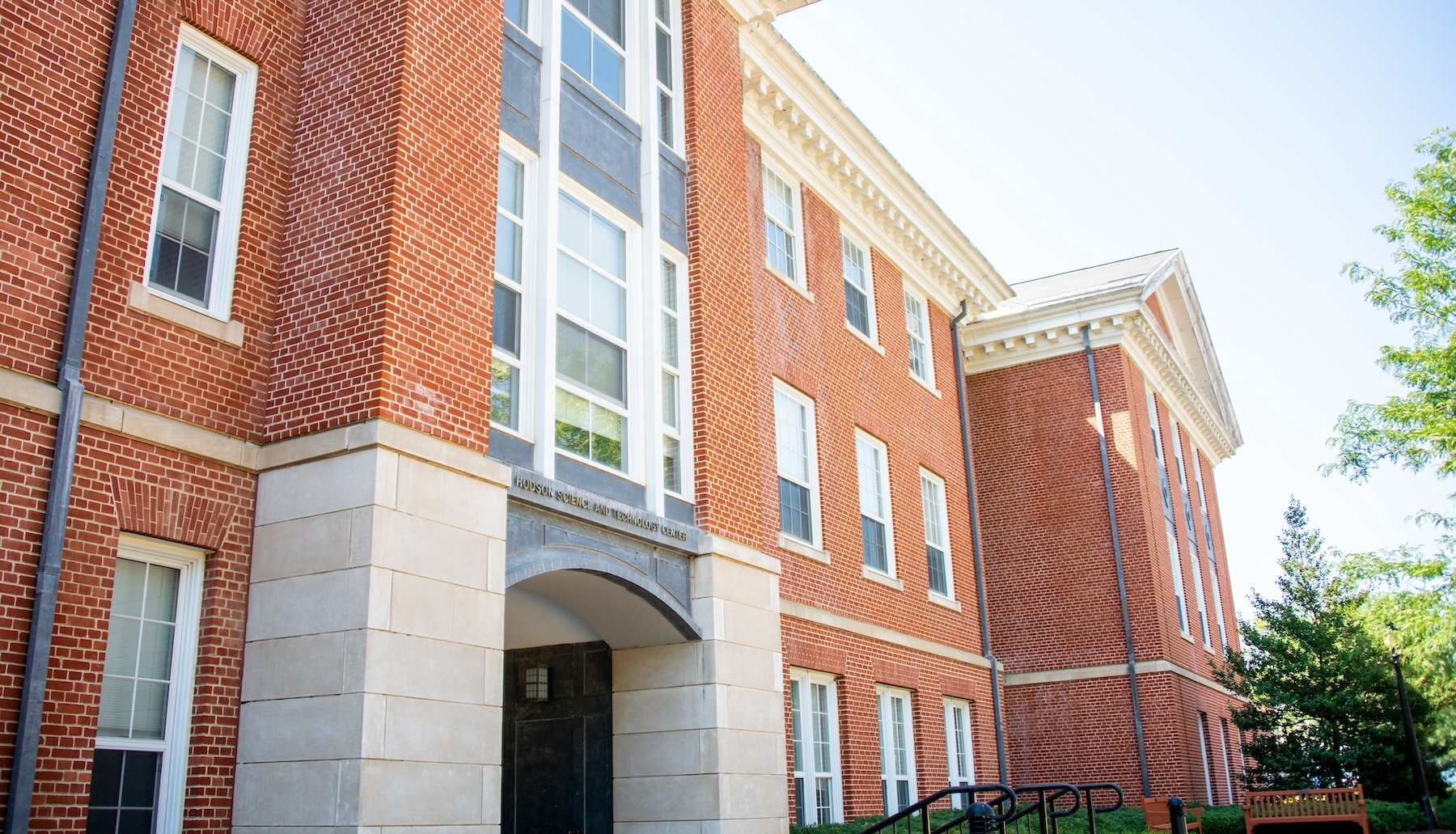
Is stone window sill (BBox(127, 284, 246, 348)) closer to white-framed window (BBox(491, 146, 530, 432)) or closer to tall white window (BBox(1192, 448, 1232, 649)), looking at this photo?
white-framed window (BBox(491, 146, 530, 432))

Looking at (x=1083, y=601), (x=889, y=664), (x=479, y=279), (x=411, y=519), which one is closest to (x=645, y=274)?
(x=479, y=279)

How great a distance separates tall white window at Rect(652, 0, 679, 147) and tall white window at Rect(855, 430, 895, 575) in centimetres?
709

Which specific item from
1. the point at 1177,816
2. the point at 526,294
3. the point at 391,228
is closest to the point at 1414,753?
the point at 1177,816

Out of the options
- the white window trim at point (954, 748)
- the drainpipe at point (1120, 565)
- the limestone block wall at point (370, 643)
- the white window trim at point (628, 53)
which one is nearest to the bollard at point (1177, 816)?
the limestone block wall at point (370, 643)

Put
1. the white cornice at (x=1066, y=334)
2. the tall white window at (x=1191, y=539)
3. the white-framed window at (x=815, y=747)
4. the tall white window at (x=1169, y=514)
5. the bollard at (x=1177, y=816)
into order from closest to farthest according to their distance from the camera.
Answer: the bollard at (x=1177, y=816) < the white-framed window at (x=815, y=747) < the white cornice at (x=1066, y=334) < the tall white window at (x=1169, y=514) < the tall white window at (x=1191, y=539)

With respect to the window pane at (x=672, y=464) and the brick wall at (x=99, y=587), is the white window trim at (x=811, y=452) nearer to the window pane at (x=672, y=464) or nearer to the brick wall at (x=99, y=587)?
the window pane at (x=672, y=464)

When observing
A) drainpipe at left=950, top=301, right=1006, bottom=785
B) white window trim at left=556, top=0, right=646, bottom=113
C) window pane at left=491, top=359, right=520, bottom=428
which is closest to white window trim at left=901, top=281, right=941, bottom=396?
drainpipe at left=950, top=301, right=1006, bottom=785

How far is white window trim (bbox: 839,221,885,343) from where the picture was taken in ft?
67.9

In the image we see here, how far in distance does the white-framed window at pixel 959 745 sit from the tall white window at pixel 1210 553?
1455 centimetres

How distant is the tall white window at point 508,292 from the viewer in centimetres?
1059

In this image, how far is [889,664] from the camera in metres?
18.6

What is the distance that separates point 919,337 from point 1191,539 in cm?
1255

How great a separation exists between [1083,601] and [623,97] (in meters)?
16.9

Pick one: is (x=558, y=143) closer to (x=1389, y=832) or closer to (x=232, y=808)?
(x=232, y=808)
